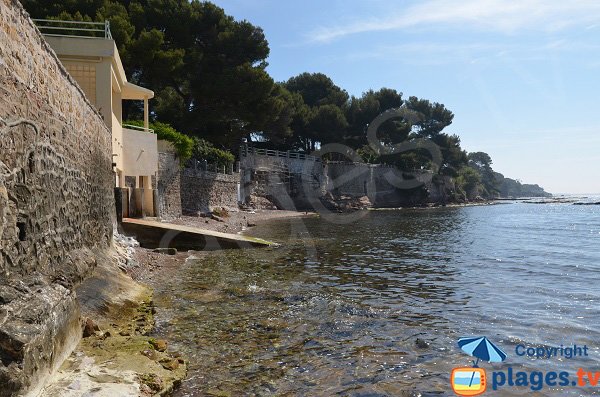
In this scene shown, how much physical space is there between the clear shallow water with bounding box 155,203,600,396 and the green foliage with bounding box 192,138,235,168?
19713 millimetres

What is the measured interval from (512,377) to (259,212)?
3762cm

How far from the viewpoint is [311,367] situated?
6418mm

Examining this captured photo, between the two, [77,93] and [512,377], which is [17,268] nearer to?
[77,93]

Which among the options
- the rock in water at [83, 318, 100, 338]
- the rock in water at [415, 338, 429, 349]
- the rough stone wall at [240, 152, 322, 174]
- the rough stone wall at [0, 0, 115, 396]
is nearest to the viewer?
Answer: the rough stone wall at [0, 0, 115, 396]

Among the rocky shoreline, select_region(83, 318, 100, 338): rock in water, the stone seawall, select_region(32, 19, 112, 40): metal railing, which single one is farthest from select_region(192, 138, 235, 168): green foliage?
select_region(83, 318, 100, 338): rock in water

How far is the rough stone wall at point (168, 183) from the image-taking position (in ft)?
82.9

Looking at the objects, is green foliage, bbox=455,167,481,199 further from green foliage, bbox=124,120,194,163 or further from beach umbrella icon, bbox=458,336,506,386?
beach umbrella icon, bbox=458,336,506,386

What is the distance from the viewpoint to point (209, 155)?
3722 centimetres

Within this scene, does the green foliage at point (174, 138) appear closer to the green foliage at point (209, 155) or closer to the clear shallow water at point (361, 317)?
the green foliage at point (209, 155)

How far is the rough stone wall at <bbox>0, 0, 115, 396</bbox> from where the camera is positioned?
4.22 meters

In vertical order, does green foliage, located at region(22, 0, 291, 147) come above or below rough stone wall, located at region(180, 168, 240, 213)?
above

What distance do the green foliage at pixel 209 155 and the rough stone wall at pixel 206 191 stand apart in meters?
1.09

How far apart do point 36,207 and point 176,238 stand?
11091 millimetres

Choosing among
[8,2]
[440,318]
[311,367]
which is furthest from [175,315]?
[8,2]
